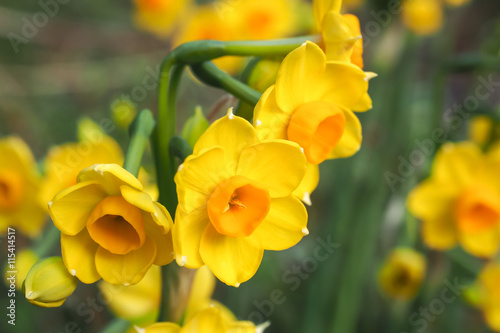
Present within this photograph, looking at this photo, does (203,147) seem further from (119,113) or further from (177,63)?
(119,113)

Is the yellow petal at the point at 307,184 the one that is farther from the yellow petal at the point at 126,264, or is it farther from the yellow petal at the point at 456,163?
the yellow petal at the point at 456,163

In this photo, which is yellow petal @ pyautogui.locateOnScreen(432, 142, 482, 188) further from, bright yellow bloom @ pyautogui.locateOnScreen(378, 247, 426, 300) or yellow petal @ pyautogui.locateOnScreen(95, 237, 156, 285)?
yellow petal @ pyautogui.locateOnScreen(95, 237, 156, 285)

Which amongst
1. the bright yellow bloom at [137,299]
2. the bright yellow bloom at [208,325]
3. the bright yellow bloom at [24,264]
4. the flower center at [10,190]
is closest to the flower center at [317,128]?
the bright yellow bloom at [208,325]

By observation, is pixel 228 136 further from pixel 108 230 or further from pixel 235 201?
pixel 108 230

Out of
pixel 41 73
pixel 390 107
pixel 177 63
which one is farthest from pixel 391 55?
pixel 41 73

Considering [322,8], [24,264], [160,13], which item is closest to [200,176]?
[322,8]

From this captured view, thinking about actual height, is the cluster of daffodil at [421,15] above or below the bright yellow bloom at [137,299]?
above

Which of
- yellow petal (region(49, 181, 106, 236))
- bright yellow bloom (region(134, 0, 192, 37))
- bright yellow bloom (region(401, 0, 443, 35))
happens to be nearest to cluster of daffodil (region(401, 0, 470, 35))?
bright yellow bloom (region(401, 0, 443, 35))
